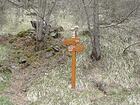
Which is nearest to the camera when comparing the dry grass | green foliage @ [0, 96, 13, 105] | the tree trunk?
green foliage @ [0, 96, 13, 105]

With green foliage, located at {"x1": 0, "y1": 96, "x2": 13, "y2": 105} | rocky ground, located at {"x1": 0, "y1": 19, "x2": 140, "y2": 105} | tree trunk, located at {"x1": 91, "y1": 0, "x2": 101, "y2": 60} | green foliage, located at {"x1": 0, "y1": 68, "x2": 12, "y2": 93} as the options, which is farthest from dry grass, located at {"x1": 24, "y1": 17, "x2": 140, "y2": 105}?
green foliage, located at {"x1": 0, "y1": 68, "x2": 12, "y2": 93}

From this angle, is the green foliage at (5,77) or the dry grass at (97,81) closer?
the dry grass at (97,81)

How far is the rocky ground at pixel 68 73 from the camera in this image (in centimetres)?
1135

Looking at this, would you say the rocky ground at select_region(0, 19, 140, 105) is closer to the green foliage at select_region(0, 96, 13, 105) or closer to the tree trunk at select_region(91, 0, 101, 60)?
the green foliage at select_region(0, 96, 13, 105)

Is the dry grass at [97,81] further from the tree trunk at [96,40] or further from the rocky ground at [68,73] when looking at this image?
the tree trunk at [96,40]

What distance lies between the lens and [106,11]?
57.1 feet

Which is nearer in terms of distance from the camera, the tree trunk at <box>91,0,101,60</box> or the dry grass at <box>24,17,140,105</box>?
the dry grass at <box>24,17,140,105</box>

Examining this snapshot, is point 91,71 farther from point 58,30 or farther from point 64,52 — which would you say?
point 58,30

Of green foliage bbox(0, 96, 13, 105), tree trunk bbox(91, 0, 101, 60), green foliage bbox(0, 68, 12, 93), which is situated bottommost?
green foliage bbox(0, 96, 13, 105)

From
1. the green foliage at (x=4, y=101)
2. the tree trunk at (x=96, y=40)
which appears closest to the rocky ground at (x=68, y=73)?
the green foliage at (x=4, y=101)

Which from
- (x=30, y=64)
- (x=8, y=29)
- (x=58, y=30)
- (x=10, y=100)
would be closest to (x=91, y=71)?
(x=30, y=64)

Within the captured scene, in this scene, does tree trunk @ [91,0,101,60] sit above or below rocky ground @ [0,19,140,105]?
above

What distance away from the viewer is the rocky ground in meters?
11.4

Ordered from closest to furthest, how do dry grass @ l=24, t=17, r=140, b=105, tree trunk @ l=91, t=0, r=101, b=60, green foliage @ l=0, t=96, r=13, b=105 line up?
green foliage @ l=0, t=96, r=13, b=105 < dry grass @ l=24, t=17, r=140, b=105 < tree trunk @ l=91, t=0, r=101, b=60
